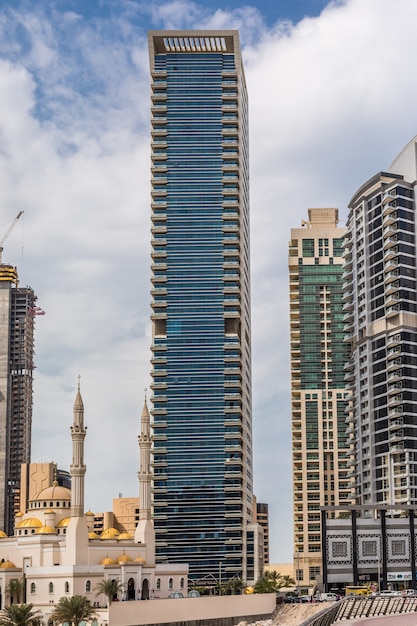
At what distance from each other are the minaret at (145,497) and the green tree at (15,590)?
1606cm

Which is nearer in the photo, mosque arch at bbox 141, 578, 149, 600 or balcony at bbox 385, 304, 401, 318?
mosque arch at bbox 141, 578, 149, 600

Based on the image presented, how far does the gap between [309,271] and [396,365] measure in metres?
53.0

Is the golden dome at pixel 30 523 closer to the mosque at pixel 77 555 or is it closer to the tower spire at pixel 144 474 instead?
the mosque at pixel 77 555

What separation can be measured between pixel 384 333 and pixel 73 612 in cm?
6542

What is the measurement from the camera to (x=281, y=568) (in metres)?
186

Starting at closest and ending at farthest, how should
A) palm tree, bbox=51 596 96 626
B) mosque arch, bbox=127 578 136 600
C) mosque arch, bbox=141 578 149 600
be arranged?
1. palm tree, bbox=51 596 96 626
2. mosque arch, bbox=127 578 136 600
3. mosque arch, bbox=141 578 149 600

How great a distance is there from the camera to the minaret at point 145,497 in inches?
4606

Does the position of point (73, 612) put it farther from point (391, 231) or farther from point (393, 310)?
point (391, 231)

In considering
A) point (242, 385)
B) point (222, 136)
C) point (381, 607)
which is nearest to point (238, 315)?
point (242, 385)

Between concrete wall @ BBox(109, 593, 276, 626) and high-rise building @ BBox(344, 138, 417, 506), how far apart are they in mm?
28386

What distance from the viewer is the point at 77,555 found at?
346ft

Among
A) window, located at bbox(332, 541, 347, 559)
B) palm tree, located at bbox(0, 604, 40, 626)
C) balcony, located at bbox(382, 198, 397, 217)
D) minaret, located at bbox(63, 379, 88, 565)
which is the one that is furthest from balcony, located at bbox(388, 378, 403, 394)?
palm tree, located at bbox(0, 604, 40, 626)

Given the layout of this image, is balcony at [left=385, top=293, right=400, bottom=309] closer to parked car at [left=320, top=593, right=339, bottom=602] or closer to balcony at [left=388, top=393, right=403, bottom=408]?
balcony at [left=388, top=393, right=403, bottom=408]

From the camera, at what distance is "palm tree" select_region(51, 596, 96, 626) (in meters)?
88.2
